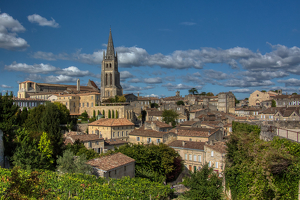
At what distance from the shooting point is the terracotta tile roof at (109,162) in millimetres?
21531

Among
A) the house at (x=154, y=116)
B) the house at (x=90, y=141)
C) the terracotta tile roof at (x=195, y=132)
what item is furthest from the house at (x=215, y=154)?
the house at (x=154, y=116)

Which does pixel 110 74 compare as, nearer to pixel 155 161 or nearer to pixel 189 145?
pixel 189 145

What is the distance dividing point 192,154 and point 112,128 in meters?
19.1

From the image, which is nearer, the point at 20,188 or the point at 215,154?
the point at 20,188

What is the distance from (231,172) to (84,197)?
11313 mm

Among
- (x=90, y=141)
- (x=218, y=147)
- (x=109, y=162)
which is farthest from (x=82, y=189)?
(x=90, y=141)

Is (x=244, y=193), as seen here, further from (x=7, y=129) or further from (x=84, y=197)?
(x=7, y=129)

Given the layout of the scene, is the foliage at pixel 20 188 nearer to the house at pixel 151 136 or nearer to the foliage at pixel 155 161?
the foliage at pixel 155 161

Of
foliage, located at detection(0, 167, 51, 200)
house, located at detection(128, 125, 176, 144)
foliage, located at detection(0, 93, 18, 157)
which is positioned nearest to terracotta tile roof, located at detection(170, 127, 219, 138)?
house, located at detection(128, 125, 176, 144)

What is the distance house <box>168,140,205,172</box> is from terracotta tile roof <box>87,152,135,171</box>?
14.0 metres

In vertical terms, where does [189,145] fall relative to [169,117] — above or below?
below

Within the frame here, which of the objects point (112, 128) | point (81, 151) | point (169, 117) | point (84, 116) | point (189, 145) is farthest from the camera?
point (84, 116)

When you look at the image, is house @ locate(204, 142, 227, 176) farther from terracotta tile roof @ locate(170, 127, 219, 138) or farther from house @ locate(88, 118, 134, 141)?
house @ locate(88, 118, 134, 141)

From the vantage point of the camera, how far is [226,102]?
82312 mm
